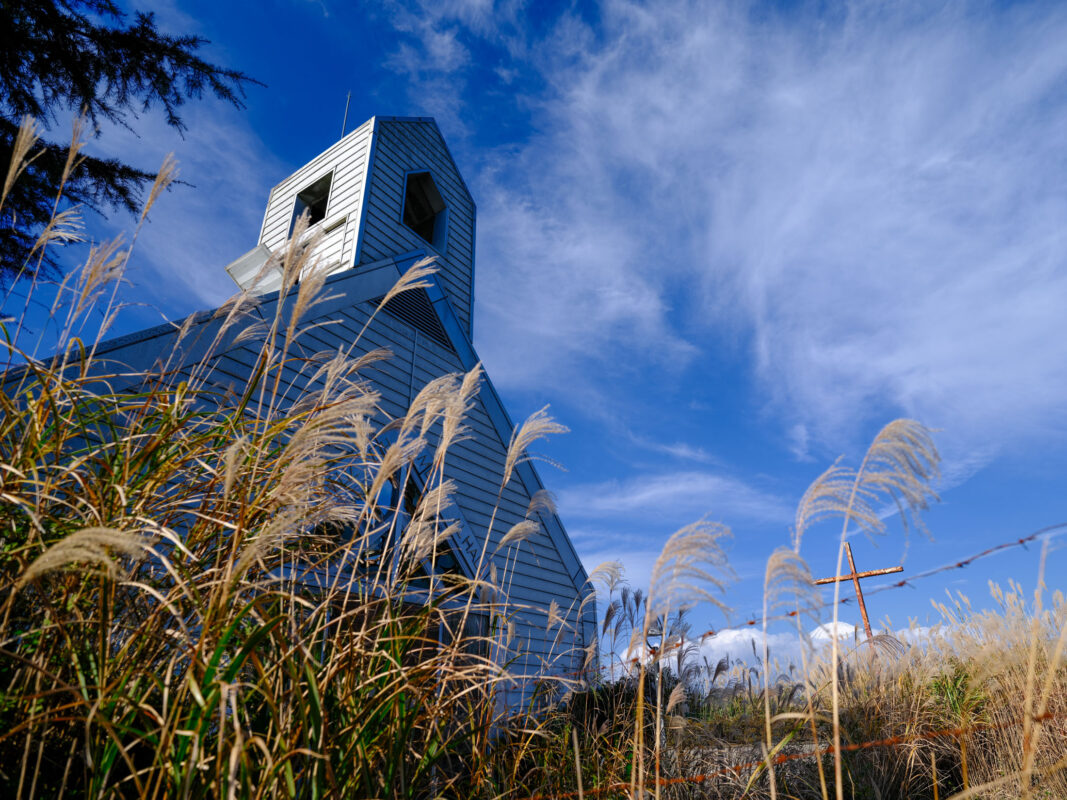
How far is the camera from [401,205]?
38.2 feet

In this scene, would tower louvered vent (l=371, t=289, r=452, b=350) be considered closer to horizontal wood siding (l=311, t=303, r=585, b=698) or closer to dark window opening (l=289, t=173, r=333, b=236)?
horizontal wood siding (l=311, t=303, r=585, b=698)

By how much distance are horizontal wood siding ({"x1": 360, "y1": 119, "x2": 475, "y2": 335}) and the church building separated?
29 mm

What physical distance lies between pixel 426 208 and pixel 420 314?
16.2ft

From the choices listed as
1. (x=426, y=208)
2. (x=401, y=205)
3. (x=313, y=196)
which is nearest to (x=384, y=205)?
(x=401, y=205)

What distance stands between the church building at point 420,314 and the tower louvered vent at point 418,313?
0.06ft

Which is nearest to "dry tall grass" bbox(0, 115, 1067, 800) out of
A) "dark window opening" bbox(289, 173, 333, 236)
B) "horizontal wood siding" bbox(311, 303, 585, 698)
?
"horizontal wood siding" bbox(311, 303, 585, 698)

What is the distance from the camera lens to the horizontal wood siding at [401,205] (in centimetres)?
1086

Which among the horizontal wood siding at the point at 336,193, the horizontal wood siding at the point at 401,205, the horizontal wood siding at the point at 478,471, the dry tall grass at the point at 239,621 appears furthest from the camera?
the horizontal wood siding at the point at 401,205

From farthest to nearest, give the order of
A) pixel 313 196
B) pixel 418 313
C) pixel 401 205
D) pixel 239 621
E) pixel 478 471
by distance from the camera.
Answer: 1. pixel 313 196
2. pixel 401 205
3. pixel 418 313
4. pixel 478 471
5. pixel 239 621

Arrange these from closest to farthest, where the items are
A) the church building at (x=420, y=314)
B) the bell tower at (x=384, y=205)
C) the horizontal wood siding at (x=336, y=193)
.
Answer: the church building at (x=420, y=314), the horizontal wood siding at (x=336, y=193), the bell tower at (x=384, y=205)

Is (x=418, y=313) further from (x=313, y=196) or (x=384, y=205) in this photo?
(x=313, y=196)

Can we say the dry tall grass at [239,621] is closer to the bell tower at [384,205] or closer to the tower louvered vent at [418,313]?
the tower louvered vent at [418,313]

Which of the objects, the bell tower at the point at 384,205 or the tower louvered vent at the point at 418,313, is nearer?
the tower louvered vent at the point at 418,313

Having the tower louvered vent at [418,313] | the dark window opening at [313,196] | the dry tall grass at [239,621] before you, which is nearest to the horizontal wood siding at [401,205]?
the tower louvered vent at [418,313]
